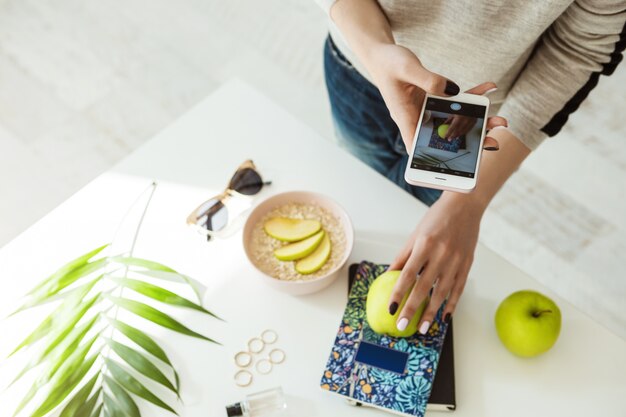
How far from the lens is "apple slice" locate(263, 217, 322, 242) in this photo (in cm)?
94

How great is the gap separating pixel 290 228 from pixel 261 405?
275mm

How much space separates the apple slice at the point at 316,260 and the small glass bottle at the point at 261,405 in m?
0.18

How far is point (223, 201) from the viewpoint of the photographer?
1.02 metres

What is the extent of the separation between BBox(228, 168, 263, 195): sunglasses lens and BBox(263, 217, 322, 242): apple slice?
0.31 feet

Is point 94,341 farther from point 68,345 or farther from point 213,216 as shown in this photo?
point 213,216

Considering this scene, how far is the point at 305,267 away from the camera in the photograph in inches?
36.2

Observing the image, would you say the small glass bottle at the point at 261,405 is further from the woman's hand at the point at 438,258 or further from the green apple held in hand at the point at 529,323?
the green apple held in hand at the point at 529,323

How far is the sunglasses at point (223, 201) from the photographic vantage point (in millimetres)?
992

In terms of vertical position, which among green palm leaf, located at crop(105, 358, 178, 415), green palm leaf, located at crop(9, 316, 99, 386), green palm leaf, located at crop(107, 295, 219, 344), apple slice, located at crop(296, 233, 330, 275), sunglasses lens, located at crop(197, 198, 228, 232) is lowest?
green palm leaf, located at crop(105, 358, 178, 415)

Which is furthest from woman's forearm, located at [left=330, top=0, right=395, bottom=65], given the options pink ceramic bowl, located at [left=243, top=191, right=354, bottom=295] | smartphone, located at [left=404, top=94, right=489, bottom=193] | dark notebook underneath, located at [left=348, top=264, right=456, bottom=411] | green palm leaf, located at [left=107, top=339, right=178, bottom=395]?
green palm leaf, located at [left=107, top=339, right=178, bottom=395]

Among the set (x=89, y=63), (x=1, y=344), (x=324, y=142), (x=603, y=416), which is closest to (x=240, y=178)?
(x=324, y=142)

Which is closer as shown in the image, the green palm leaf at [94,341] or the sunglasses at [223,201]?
the green palm leaf at [94,341]

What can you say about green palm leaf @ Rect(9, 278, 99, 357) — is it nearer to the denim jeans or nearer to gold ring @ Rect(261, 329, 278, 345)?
gold ring @ Rect(261, 329, 278, 345)

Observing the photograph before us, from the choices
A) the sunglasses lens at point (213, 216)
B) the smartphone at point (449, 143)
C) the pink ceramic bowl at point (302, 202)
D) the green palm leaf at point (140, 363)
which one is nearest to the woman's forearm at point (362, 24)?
the smartphone at point (449, 143)
